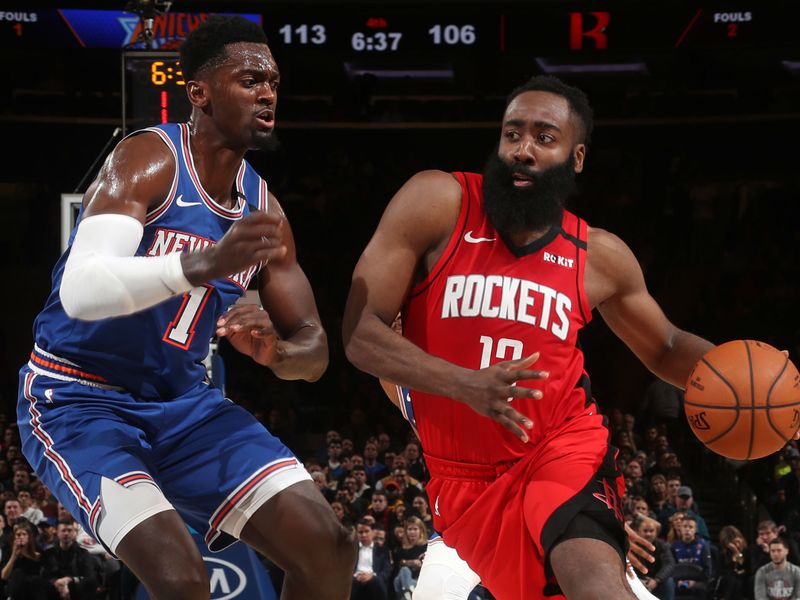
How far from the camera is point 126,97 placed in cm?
862

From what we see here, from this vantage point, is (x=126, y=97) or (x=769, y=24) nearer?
(x=126, y=97)

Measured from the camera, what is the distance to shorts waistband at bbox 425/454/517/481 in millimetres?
3590

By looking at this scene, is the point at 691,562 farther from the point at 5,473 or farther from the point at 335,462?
the point at 5,473

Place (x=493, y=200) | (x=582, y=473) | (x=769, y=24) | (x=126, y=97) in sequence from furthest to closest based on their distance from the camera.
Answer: (x=769, y=24)
(x=126, y=97)
(x=493, y=200)
(x=582, y=473)

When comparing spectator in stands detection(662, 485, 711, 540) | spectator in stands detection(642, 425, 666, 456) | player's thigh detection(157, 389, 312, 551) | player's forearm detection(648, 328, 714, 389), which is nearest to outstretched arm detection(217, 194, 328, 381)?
player's thigh detection(157, 389, 312, 551)

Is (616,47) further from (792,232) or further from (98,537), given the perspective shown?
(98,537)

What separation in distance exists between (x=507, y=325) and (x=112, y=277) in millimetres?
1272

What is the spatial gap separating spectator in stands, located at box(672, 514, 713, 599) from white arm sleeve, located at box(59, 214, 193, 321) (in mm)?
7404

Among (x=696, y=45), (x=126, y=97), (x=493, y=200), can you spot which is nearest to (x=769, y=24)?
(x=696, y=45)

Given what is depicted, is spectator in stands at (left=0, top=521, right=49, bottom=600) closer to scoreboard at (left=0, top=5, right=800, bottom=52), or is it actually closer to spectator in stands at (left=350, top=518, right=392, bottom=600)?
spectator in stands at (left=350, top=518, right=392, bottom=600)

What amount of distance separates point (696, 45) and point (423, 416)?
1265 cm

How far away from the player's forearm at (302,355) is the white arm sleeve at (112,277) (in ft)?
1.74

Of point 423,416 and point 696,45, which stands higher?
point 696,45

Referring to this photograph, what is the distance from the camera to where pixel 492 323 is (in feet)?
11.7
